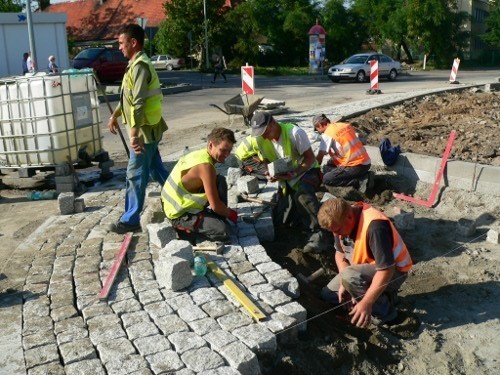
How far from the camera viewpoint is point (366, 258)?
4184mm

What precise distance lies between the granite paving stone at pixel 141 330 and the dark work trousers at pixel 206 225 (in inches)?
55.3

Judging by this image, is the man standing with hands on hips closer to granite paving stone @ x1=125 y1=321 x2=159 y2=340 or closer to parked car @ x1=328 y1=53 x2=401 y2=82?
granite paving stone @ x1=125 y1=321 x2=159 y2=340

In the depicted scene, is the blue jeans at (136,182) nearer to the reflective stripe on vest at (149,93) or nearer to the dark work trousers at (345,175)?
the reflective stripe on vest at (149,93)

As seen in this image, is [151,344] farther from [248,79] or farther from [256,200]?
[248,79]

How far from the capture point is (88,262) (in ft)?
16.4

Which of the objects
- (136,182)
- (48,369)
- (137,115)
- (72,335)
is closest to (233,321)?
(72,335)

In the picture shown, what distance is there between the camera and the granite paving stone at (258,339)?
362cm

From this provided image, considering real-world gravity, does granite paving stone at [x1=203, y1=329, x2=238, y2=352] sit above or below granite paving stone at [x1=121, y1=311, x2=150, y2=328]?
below

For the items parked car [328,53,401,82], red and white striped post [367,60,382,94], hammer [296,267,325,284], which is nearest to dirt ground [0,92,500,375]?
hammer [296,267,325,284]

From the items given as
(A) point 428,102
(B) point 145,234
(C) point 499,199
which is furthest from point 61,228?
(A) point 428,102

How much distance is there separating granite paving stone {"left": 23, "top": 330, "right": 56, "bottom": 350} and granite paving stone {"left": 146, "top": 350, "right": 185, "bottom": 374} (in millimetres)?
786

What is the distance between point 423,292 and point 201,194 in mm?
2293

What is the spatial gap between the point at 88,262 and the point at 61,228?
1270mm

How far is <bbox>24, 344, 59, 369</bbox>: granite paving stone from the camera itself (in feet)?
11.6
